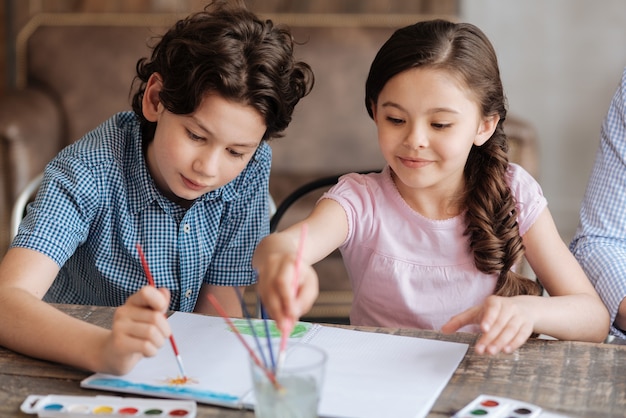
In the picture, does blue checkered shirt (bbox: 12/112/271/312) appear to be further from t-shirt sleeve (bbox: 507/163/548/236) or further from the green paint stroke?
t-shirt sleeve (bbox: 507/163/548/236)

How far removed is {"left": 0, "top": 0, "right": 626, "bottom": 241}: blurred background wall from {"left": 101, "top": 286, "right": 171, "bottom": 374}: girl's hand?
3.27 meters

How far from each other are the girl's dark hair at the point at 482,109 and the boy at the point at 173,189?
0.21 metres

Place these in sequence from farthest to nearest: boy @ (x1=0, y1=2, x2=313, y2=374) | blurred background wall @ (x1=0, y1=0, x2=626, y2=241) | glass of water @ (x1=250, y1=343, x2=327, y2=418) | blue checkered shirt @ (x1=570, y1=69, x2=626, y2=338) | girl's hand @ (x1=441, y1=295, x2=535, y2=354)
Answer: blurred background wall @ (x1=0, y1=0, x2=626, y2=241) < blue checkered shirt @ (x1=570, y1=69, x2=626, y2=338) < boy @ (x1=0, y1=2, x2=313, y2=374) < girl's hand @ (x1=441, y1=295, x2=535, y2=354) < glass of water @ (x1=250, y1=343, x2=327, y2=418)

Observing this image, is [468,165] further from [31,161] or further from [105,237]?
[31,161]

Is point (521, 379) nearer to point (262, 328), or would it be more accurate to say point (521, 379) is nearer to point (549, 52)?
point (262, 328)

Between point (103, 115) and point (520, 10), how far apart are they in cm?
207

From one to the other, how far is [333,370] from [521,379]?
0.77 feet

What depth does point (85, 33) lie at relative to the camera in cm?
356

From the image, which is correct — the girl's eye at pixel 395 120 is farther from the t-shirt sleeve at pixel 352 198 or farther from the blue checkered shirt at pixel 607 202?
the blue checkered shirt at pixel 607 202

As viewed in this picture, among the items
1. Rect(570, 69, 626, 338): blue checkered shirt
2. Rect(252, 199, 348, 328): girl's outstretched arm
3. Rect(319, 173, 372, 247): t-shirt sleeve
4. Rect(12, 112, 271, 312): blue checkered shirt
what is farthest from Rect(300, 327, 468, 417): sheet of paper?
Rect(570, 69, 626, 338): blue checkered shirt

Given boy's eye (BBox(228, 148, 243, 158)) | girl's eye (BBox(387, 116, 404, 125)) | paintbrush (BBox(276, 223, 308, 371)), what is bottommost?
paintbrush (BBox(276, 223, 308, 371))

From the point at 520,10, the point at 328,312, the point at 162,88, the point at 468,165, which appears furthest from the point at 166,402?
the point at 520,10

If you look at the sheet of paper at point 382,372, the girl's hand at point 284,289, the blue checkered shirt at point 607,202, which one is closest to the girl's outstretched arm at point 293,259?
the girl's hand at point 284,289

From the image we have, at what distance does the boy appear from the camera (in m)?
1.41
